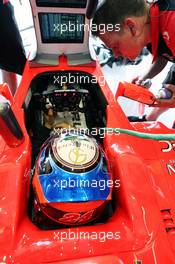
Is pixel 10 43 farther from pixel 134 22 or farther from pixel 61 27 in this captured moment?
pixel 134 22

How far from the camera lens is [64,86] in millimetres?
1367

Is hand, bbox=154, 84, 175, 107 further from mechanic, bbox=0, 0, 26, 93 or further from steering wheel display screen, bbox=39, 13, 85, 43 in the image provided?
mechanic, bbox=0, 0, 26, 93

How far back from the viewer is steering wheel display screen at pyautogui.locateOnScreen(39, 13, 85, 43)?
54.2 inches

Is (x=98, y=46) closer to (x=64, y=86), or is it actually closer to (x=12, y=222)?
(x=64, y=86)

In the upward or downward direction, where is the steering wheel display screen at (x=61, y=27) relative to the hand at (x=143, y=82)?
upward

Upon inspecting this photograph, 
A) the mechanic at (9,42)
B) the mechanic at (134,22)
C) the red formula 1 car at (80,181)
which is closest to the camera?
the red formula 1 car at (80,181)

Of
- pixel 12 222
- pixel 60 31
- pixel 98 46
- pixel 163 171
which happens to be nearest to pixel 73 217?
pixel 12 222

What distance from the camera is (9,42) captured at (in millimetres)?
1729

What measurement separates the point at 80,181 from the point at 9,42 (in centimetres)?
116

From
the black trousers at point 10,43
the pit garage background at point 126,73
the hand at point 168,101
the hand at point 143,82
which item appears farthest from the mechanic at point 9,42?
the hand at point 168,101

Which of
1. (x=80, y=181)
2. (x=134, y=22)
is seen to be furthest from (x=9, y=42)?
(x=80, y=181)

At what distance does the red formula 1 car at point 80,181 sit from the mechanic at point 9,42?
0.35 metres

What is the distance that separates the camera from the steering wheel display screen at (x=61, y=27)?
54.2 inches

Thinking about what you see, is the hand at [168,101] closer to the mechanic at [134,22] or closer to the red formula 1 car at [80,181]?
the red formula 1 car at [80,181]
